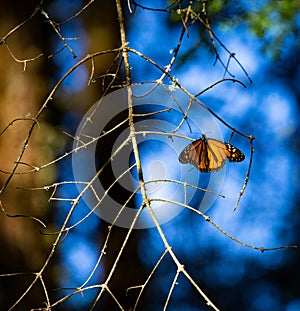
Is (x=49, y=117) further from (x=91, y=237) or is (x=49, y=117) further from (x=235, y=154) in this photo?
(x=235, y=154)

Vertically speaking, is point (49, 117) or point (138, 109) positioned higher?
point (138, 109)

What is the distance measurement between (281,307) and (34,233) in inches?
65.1

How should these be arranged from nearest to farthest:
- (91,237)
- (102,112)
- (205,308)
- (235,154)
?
(235,154)
(102,112)
(91,237)
(205,308)

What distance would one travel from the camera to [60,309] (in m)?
2.35

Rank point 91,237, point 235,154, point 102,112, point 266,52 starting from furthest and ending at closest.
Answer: point 91,237 → point 266,52 → point 102,112 → point 235,154

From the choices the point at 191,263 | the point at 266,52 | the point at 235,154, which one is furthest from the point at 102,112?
the point at 191,263

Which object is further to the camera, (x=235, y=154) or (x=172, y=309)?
(x=172, y=309)

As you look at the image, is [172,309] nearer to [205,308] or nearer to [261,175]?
[205,308]

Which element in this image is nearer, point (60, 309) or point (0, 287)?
point (0, 287)

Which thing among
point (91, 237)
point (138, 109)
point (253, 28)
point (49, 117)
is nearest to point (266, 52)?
point (253, 28)

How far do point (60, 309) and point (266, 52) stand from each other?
139 centimetres

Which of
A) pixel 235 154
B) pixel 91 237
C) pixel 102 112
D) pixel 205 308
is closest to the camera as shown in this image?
pixel 235 154

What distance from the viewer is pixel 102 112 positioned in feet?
6.63

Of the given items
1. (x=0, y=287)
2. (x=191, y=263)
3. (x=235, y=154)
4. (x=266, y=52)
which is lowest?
(x=0, y=287)
